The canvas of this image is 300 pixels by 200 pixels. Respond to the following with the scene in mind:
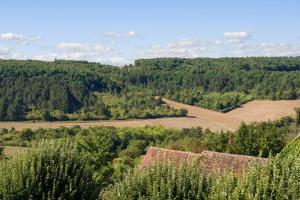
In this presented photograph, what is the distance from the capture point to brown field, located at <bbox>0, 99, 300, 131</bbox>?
547 feet

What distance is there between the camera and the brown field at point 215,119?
166750 mm

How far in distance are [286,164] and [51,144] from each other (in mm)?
13642

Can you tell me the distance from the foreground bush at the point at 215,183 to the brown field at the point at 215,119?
452 feet

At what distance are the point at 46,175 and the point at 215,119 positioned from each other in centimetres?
15393

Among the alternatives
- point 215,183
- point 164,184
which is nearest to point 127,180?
point 164,184

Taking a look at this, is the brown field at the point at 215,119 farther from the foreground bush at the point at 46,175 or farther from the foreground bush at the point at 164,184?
the foreground bush at the point at 164,184

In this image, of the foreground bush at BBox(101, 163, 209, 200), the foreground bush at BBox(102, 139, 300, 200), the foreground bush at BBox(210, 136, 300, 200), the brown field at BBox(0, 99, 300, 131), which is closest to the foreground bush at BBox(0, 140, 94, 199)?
the foreground bush at BBox(102, 139, 300, 200)

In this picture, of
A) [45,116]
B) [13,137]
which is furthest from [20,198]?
[45,116]

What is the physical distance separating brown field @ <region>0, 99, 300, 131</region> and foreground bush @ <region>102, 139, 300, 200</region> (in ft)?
452

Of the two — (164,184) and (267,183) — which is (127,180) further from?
(267,183)

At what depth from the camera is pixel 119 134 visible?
477ft

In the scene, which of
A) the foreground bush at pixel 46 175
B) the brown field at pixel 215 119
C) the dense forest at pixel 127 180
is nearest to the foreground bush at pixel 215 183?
the dense forest at pixel 127 180

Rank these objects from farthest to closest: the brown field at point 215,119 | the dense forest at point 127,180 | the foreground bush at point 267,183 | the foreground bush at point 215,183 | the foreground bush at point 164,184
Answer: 1. the brown field at point 215,119
2. the foreground bush at point 164,184
3. the dense forest at point 127,180
4. the foreground bush at point 215,183
5. the foreground bush at point 267,183

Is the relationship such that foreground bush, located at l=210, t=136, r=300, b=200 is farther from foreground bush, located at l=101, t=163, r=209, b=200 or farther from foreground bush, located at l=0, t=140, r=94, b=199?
foreground bush, located at l=0, t=140, r=94, b=199
